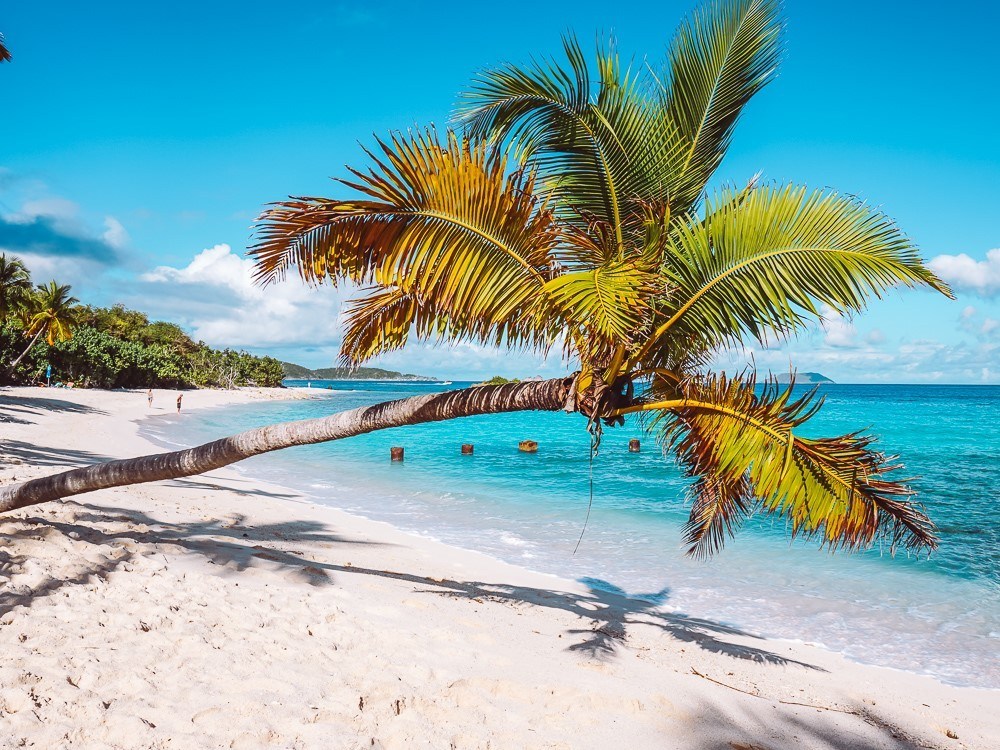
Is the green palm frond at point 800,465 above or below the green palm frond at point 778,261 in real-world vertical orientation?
below

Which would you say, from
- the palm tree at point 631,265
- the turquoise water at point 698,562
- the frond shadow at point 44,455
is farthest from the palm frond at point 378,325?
the frond shadow at point 44,455

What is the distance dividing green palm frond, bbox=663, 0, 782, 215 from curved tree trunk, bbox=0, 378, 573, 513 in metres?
2.05

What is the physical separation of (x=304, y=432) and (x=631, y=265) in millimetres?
2618

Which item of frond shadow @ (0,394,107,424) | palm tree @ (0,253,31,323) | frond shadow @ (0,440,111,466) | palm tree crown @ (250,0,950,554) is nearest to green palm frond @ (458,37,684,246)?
palm tree crown @ (250,0,950,554)

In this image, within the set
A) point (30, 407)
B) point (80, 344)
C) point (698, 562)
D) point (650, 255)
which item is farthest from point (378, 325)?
point (80, 344)

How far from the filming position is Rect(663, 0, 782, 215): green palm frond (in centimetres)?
464

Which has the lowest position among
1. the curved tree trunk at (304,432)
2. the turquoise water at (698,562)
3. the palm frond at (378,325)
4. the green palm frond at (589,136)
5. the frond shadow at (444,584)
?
the turquoise water at (698,562)

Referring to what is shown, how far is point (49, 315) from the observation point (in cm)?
3878

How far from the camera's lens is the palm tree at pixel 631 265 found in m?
3.64

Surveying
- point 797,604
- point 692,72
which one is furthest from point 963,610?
point 692,72

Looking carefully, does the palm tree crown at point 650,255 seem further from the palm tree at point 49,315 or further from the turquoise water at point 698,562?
the palm tree at point 49,315

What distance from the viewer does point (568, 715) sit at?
374 cm

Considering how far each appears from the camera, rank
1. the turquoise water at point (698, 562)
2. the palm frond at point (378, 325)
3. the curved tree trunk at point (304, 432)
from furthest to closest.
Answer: the turquoise water at point (698, 562), the palm frond at point (378, 325), the curved tree trunk at point (304, 432)

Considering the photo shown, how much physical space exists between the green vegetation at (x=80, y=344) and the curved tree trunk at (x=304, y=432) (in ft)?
99.7
